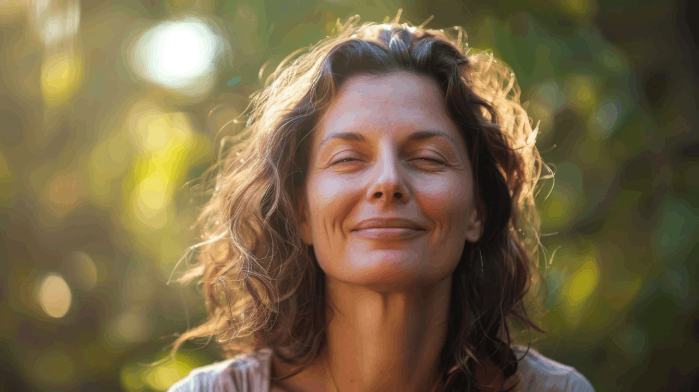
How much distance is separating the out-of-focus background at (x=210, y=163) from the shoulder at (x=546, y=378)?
467 mm

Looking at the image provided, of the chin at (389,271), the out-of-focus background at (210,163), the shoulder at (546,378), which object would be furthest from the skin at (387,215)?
the out-of-focus background at (210,163)

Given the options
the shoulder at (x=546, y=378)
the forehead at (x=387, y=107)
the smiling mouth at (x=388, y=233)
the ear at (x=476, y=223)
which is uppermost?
the forehead at (x=387, y=107)

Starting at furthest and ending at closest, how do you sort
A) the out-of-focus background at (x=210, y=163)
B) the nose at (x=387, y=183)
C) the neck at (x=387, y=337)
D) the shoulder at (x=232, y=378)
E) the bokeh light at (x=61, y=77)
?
the bokeh light at (x=61, y=77), the out-of-focus background at (x=210, y=163), the shoulder at (x=232, y=378), the neck at (x=387, y=337), the nose at (x=387, y=183)

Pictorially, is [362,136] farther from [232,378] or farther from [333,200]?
[232,378]

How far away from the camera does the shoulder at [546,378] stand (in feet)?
6.00

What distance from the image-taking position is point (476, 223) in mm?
1780

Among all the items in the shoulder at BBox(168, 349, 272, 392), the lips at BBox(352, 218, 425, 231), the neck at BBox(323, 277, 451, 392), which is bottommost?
the shoulder at BBox(168, 349, 272, 392)

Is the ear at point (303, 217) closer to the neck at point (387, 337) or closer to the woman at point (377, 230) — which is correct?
the woman at point (377, 230)

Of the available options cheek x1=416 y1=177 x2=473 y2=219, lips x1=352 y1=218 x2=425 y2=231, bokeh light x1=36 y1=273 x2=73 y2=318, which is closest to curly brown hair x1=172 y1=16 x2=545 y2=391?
cheek x1=416 y1=177 x2=473 y2=219

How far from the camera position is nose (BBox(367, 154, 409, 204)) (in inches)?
57.3

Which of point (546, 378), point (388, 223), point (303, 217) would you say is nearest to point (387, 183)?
point (388, 223)

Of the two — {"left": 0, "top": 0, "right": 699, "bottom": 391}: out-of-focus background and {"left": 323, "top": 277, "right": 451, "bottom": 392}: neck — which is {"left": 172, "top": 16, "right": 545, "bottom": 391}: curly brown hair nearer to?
{"left": 323, "top": 277, "right": 451, "bottom": 392}: neck

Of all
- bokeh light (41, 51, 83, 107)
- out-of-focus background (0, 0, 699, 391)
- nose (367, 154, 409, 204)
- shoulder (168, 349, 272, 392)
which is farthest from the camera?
bokeh light (41, 51, 83, 107)

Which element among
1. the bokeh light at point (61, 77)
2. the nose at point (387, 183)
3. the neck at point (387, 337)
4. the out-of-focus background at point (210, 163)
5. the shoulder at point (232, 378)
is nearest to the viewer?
the nose at point (387, 183)
